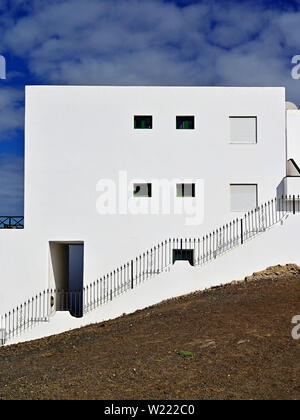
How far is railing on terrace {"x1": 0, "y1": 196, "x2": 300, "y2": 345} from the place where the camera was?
61.2ft

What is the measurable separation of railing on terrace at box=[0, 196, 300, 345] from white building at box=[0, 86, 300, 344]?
41 mm

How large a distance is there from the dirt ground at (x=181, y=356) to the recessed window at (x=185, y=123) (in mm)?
7697

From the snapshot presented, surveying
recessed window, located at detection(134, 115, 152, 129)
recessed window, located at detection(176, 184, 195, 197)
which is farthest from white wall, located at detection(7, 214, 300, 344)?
recessed window, located at detection(134, 115, 152, 129)

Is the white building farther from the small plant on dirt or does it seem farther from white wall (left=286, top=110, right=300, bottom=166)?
the small plant on dirt

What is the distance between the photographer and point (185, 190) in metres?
19.8

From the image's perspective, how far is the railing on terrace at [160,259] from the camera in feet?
61.2

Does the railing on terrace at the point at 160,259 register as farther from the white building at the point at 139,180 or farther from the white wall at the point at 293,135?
the white wall at the point at 293,135

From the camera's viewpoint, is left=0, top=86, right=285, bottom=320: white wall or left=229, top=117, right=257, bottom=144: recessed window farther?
left=229, top=117, right=257, bottom=144: recessed window

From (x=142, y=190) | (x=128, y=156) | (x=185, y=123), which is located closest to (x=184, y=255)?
(x=142, y=190)

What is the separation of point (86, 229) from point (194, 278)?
4.92 metres

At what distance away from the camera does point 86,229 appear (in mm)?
19484
